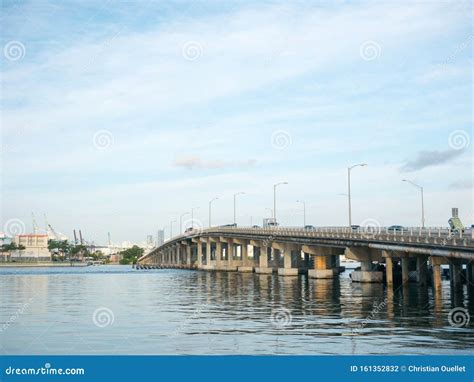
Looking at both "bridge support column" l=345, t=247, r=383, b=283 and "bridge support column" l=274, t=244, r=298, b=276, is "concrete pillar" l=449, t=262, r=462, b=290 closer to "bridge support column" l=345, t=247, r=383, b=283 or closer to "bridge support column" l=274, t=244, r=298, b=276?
"bridge support column" l=345, t=247, r=383, b=283

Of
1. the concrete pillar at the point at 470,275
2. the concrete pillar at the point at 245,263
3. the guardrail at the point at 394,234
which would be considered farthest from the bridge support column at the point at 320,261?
the concrete pillar at the point at 245,263

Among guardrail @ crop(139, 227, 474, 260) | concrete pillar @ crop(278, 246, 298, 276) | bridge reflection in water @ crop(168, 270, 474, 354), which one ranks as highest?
guardrail @ crop(139, 227, 474, 260)

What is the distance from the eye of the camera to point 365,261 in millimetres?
95375

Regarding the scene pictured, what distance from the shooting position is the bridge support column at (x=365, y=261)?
92.4m

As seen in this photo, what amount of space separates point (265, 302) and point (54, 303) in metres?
20.3

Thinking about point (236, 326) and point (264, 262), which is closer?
point (236, 326)

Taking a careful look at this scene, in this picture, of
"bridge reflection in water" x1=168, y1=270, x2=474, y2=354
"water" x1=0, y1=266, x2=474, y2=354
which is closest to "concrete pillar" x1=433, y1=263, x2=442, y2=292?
"bridge reflection in water" x1=168, y1=270, x2=474, y2=354

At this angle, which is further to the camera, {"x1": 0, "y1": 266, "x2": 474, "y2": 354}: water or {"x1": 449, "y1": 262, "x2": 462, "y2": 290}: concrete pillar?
{"x1": 449, "y1": 262, "x2": 462, "y2": 290}: concrete pillar

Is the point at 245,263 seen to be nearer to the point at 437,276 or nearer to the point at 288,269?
the point at 288,269

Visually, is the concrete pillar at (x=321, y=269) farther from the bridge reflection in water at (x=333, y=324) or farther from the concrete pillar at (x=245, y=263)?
the concrete pillar at (x=245, y=263)

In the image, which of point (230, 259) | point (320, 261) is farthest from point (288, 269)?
point (230, 259)

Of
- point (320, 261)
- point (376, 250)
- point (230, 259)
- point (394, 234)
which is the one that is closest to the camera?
point (394, 234)

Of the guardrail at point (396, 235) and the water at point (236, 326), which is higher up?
the guardrail at point (396, 235)

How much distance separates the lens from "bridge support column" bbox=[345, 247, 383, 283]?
9238 centimetres
